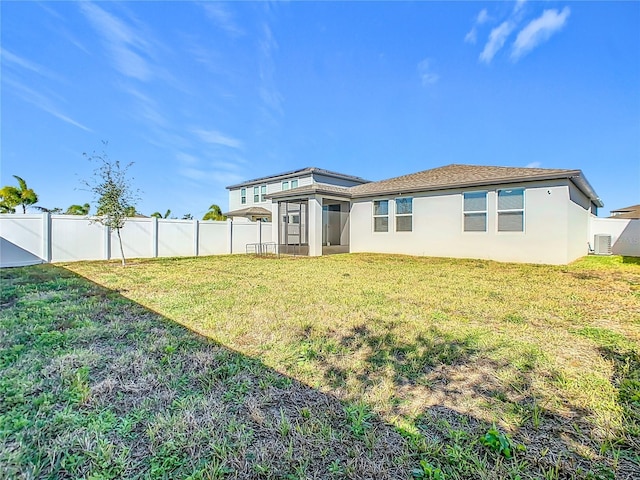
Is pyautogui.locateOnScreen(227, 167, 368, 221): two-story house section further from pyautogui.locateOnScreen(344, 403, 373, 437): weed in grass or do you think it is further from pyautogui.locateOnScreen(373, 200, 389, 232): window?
pyautogui.locateOnScreen(344, 403, 373, 437): weed in grass

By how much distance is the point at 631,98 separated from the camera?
1125cm

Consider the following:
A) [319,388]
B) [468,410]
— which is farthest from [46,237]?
[468,410]

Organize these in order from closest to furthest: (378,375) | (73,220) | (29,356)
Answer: (378,375) → (29,356) → (73,220)

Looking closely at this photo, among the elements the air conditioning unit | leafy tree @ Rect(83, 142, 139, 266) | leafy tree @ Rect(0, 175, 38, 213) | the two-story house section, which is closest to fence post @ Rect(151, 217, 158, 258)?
leafy tree @ Rect(83, 142, 139, 266)

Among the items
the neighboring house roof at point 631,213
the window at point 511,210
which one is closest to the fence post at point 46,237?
the window at point 511,210

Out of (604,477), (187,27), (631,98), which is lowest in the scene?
(604,477)

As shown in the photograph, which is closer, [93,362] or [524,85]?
[93,362]

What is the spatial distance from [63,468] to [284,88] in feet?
46.9

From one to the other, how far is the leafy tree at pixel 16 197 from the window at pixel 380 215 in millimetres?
21688

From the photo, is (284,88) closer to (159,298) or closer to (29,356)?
(159,298)

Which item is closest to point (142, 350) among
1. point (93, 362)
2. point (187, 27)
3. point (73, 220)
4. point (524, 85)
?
point (93, 362)

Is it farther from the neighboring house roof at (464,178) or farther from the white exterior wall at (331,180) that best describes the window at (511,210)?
the white exterior wall at (331,180)

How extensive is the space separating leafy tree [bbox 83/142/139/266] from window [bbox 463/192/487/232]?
1247cm

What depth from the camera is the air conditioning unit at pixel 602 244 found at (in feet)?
44.8
